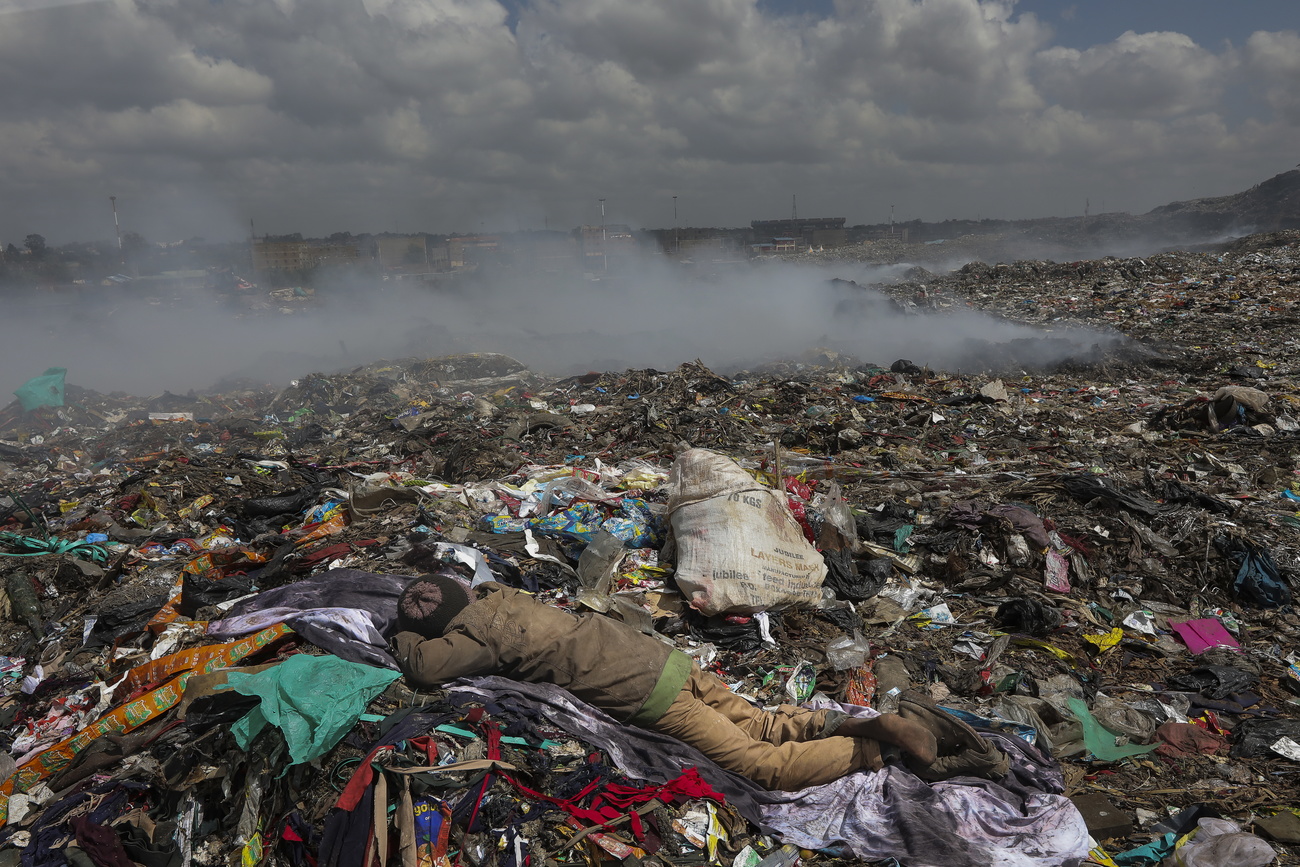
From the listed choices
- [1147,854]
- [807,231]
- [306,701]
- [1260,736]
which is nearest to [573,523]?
[306,701]

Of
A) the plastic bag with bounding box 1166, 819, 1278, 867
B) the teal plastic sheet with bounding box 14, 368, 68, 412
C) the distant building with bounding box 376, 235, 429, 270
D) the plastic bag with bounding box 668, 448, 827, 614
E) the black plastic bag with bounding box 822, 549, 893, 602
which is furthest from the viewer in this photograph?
the distant building with bounding box 376, 235, 429, 270

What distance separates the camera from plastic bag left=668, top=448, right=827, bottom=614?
352 centimetres

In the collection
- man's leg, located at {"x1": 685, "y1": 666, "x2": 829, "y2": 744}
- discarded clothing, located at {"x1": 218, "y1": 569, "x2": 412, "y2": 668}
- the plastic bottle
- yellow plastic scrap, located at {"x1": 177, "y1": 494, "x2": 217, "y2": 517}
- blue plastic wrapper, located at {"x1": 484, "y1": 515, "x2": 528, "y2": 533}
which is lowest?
the plastic bottle

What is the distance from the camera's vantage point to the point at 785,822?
237 cm

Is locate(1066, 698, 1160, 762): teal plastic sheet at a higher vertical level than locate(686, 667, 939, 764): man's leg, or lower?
lower

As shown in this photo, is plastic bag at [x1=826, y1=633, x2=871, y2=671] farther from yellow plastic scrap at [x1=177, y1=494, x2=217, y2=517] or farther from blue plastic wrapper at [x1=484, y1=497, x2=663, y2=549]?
yellow plastic scrap at [x1=177, y1=494, x2=217, y2=517]

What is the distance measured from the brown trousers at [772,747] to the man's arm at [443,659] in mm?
701

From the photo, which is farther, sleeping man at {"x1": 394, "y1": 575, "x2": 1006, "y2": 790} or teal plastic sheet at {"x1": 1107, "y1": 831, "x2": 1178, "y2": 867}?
sleeping man at {"x1": 394, "y1": 575, "x2": 1006, "y2": 790}

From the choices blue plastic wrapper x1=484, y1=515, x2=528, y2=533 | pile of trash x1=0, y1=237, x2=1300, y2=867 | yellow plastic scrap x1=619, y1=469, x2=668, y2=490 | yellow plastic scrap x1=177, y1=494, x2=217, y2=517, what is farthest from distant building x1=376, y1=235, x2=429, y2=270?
blue plastic wrapper x1=484, y1=515, x2=528, y2=533

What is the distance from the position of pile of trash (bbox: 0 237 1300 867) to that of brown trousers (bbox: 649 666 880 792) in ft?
0.23

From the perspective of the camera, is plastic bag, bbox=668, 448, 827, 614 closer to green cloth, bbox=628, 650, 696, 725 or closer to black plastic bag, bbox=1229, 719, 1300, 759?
green cloth, bbox=628, 650, 696, 725

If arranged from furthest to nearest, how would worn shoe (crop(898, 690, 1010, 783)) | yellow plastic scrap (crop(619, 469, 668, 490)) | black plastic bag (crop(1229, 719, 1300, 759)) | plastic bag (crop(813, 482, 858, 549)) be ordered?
yellow plastic scrap (crop(619, 469, 668, 490)), plastic bag (crop(813, 482, 858, 549)), black plastic bag (crop(1229, 719, 1300, 759)), worn shoe (crop(898, 690, 1010, 783))

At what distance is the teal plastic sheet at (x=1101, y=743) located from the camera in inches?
105

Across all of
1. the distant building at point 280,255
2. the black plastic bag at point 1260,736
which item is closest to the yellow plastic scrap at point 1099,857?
the black plastic bag at point 1260,736
